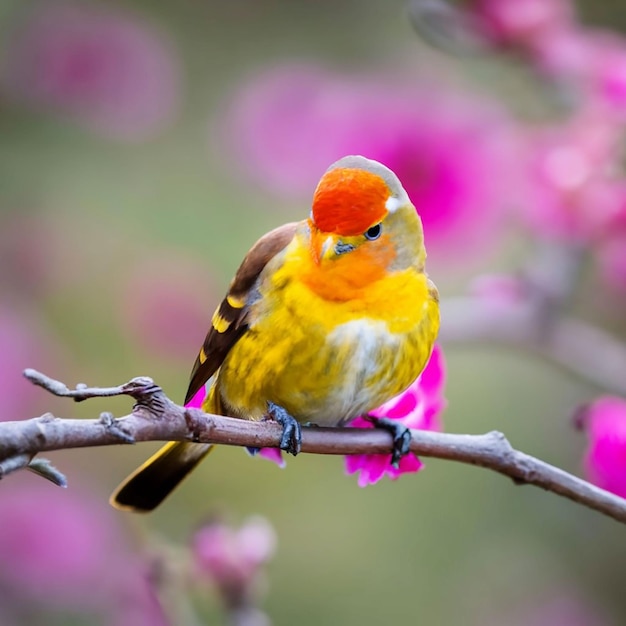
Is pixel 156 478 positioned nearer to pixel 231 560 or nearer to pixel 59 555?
pixel 231 560

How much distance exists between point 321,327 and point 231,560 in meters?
0.33

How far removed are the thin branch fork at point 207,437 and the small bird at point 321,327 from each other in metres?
0.04

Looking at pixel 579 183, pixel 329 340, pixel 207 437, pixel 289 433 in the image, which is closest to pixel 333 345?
pixel 329 340

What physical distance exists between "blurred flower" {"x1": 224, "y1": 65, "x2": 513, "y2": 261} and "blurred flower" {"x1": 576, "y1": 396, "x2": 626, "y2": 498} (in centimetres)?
80

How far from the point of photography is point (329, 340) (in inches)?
44.0

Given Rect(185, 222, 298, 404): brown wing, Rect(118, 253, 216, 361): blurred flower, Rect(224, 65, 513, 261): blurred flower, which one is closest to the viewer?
Rect(185, 222, 298, 404): brown wing

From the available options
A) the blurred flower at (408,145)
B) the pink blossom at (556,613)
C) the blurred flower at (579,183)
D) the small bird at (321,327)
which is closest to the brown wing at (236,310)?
the small bird at (321,327)

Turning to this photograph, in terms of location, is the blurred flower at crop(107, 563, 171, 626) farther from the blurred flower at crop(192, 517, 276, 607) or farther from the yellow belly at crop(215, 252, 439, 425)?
the yellow belly at crop(215, 252, 439, 425)

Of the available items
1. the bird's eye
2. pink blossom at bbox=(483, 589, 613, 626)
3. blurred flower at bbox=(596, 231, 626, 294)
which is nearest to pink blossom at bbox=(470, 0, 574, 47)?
blurred flower at bbox=(596, 231, 626, 294)

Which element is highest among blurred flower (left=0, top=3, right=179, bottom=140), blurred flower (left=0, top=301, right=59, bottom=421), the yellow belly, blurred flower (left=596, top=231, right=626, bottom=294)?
blurred flower (left=0, top=3, right=179, bottom=140)

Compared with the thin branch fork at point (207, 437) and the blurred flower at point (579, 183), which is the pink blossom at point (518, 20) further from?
the thin branch fork at point (207, 437)

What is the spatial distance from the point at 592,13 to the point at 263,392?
1853 millimetres

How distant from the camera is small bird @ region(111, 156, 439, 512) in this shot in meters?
1.06

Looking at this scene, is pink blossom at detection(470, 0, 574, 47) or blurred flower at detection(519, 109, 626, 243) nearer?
blurred flower at detection(519, 109, 626, 243)
